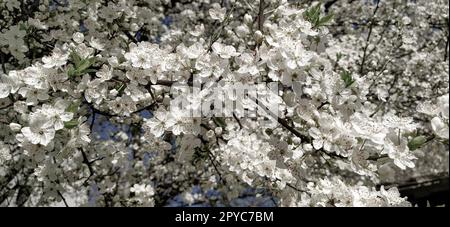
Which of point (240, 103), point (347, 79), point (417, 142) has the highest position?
point (347, 79)

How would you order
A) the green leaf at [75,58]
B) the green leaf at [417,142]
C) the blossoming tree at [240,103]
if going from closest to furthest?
1. the green leaf at [417,142]
2. the blossoming tree at [240,103]
3. the green leaf at [75,58]

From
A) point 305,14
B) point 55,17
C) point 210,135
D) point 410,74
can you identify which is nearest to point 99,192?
point 55,17

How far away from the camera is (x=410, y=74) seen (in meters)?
6.82

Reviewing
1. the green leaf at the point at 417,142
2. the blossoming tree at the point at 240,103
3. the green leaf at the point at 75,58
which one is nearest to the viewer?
the green leaf at the point at 417,142

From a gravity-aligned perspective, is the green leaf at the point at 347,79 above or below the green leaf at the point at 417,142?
above

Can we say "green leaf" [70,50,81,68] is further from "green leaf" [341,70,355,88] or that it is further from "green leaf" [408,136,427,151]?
"green leaf" [408,136,427,151]

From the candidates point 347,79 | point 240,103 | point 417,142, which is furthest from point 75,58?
point 417,142

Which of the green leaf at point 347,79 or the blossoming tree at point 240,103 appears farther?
the green leaf at point 347,79

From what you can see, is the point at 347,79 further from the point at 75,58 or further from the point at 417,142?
the point at 75,58

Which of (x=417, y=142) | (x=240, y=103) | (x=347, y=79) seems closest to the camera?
(x=417, y=142)

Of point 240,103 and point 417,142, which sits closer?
point 417,142

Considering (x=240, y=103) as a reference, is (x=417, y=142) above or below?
below

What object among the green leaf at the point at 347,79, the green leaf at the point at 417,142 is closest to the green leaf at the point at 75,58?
the green leaf at the point at 347,79

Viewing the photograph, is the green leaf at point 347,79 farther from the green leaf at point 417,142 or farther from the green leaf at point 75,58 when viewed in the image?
the green leaf at point 75,58
